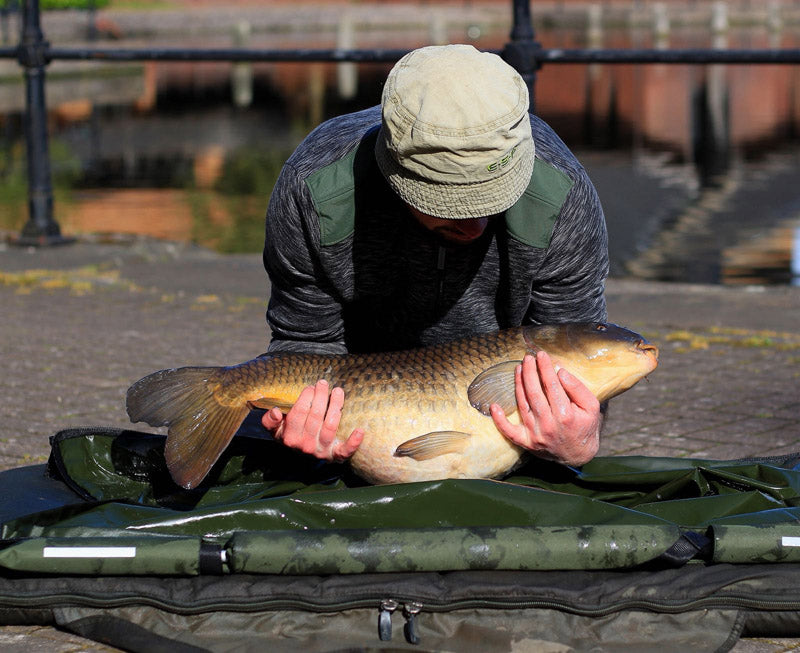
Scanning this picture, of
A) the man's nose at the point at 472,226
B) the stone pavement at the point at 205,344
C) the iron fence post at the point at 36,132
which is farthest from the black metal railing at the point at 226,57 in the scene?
the man's nose at the point at 472,226

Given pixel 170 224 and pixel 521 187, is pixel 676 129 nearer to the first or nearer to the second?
pixel 170 224

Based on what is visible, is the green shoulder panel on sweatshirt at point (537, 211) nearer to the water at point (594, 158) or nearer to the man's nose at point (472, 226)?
the man's nose at point (472, 226)

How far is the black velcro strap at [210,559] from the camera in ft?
9.93

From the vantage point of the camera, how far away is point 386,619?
2.96 meters

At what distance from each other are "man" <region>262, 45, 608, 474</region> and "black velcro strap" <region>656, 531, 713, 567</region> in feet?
1.35

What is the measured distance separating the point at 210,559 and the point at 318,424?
51 cm

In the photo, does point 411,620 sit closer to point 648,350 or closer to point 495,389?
point 495,389

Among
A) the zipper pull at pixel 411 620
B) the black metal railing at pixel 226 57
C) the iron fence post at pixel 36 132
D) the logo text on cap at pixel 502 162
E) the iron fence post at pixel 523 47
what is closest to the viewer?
the zipper pull at pixel 411 620

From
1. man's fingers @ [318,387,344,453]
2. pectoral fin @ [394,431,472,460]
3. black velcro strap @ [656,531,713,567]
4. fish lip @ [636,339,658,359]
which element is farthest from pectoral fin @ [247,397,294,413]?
black velcro strap @ [656,531,713,567]

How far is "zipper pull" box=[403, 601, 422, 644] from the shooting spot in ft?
9.66

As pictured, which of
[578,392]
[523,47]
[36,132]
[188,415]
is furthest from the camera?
[36,132]

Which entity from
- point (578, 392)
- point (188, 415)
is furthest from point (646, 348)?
point (188, 415)

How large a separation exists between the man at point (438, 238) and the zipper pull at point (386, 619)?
1.80 ft

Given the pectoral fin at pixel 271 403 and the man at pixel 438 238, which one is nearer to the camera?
the man at pixel 438 238
